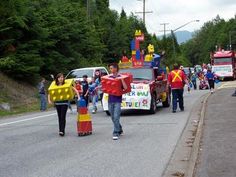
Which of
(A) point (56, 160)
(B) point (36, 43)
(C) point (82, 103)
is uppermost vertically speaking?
(B) point (36, 43)

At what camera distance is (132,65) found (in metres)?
20.7

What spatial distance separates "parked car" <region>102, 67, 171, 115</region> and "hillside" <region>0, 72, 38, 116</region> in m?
8.56

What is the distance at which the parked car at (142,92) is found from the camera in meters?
18.8

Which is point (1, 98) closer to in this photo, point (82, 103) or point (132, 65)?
point (132, 65)

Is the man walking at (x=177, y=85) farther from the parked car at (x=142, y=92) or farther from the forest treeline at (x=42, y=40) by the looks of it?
the forest treeline at (x=42, y=40)

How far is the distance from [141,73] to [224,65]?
1474 inches

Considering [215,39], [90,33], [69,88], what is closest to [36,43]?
[90,33]

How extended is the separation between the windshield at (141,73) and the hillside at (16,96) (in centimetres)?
833

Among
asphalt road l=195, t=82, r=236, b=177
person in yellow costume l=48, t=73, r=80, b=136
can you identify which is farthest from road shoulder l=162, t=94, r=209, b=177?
person in yellow costume l=48, t=73, r=80, b=136

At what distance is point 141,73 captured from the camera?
20.2m

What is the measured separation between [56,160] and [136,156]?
1.57 metres

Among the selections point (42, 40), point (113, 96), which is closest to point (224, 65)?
point (42, 40)

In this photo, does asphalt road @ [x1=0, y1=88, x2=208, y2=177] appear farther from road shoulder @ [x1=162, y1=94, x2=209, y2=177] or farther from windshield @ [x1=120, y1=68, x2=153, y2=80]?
windshield @ [x1=120, y1=68, x2=153, y2=80]

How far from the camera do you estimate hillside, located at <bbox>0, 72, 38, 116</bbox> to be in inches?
1096
